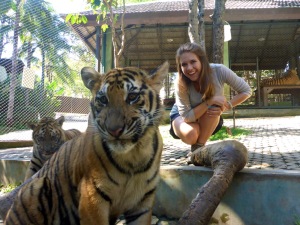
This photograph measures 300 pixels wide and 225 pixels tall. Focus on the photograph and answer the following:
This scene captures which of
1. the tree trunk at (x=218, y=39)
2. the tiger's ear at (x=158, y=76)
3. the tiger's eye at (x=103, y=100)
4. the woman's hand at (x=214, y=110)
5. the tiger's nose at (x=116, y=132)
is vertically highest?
the tree trunk at (x=218, y=39)

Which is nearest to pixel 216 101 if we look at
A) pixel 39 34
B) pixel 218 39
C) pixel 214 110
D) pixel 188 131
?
pixel 214 110

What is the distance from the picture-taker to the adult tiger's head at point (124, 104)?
2050 millimetres

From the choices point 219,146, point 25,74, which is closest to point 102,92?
point 219,146

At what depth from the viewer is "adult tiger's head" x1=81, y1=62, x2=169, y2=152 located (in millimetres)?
2050

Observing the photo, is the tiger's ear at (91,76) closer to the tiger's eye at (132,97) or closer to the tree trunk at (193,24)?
the tiger's eye at (132,97)

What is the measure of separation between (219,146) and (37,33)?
7883mm

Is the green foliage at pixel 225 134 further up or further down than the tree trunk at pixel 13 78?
further down

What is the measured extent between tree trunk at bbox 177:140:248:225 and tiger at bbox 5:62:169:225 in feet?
1.13

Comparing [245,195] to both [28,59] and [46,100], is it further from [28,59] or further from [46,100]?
[28,59]

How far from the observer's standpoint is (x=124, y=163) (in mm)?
2264

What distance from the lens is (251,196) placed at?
9.89ft

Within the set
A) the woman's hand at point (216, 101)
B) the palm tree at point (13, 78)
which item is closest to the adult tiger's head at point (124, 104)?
the woman's hand at point (216, 101)

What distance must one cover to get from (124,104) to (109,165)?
1.46 feet

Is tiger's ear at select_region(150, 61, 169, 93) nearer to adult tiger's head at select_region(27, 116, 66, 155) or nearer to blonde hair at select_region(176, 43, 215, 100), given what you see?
blonde hair at select_region(176, 43, 215, 100)
